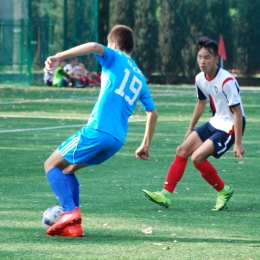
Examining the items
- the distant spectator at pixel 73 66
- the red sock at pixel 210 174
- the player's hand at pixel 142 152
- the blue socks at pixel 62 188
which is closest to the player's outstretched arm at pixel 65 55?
the blue socks at pixel 62 188

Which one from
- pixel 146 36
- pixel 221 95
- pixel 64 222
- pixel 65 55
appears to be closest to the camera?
pixel 65 55

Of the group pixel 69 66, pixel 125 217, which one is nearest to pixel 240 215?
pixel 125 217

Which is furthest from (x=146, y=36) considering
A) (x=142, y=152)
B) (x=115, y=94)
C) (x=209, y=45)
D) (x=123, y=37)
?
(x=115, y=94)

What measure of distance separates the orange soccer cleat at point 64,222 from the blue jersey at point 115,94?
698 millimetres

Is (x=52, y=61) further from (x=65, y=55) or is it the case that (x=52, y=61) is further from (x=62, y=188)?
(x=62, y=188)

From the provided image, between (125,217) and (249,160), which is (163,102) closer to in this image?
(249,160)

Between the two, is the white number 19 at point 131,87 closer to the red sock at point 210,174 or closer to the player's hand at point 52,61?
the player's hand at point 52,61

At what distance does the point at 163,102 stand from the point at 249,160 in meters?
12.4

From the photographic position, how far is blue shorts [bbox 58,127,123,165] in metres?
7.06

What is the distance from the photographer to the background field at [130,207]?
21.6 ft

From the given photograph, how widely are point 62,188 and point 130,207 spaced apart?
1533 millimetres

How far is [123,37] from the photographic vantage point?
723 cm

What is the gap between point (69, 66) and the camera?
102 feet

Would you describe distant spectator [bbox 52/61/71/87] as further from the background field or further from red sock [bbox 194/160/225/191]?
red sock [bbox 194/160/225/191]
